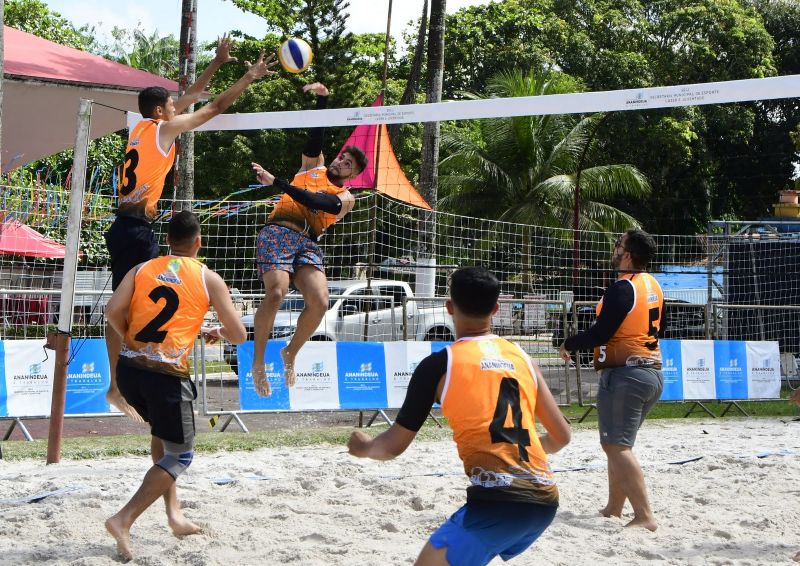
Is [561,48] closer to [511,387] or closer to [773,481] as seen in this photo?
[773,481]

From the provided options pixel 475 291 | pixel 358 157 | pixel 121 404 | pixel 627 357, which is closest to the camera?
pixel 475 291

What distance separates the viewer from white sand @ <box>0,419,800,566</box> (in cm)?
504

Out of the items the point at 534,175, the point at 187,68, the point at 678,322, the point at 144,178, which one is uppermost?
the point at 534,175

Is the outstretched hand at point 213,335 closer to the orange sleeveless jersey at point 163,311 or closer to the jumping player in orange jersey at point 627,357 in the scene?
the orange sleeveless jersey at point 163,311

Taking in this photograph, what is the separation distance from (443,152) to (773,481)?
81.1ft

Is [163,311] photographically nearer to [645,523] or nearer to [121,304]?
[121,304]

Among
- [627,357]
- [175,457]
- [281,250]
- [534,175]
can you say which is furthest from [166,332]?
[534,175]

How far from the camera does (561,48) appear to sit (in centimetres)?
3297

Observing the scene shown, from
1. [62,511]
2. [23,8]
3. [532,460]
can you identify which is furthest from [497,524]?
[23,8]

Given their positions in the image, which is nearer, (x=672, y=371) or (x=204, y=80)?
(x=204, y=80)

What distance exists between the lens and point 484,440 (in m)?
3.33

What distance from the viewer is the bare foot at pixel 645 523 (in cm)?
571

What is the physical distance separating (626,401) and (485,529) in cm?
288

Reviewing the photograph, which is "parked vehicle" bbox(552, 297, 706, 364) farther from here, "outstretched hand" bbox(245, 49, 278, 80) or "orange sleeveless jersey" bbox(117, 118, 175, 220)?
"orange sleeveless jersey" bbox(117, 118, 175, 220)
